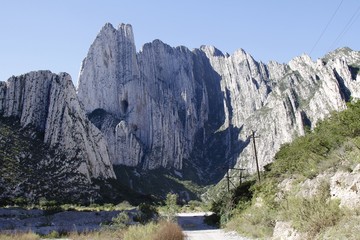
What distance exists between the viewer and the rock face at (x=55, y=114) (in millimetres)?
88812

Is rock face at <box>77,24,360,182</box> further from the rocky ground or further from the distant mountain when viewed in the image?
the rocky ground

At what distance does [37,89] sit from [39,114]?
886 cm

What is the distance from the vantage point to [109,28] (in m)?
185

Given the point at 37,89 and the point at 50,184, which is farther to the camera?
the point at 37,89

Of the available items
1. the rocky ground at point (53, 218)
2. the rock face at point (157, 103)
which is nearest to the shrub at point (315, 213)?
the rocky ground at point (53, 218)

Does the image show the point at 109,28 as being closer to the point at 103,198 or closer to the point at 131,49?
the point at 131,49

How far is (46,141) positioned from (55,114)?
37.3 ft

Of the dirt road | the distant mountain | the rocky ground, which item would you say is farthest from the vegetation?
the distant mountain

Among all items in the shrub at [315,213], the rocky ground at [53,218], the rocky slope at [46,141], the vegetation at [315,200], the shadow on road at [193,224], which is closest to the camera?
the vegetation at [315,200]

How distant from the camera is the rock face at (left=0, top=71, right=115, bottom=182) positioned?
88.8m

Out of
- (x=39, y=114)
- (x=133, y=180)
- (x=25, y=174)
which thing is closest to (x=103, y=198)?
(x=25, y=174)

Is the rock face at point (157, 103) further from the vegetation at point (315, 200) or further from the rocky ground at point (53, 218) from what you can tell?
the vegetation at point (315, 200)

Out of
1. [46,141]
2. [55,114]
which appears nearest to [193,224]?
[46,141]

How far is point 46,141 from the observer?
282 ft
